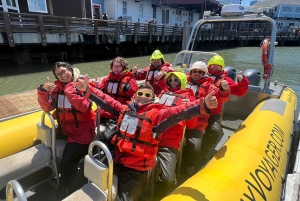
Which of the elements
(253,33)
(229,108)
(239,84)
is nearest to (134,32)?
(229,108)

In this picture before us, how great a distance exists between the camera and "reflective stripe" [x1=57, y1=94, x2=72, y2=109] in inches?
85.9

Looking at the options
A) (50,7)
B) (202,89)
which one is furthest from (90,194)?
(50,7)

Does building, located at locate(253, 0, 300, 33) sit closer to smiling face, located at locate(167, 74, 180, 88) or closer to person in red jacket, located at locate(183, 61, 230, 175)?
person in red jacket, located at locate(183, 61, 230, 175)

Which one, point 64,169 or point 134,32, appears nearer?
point 64,169

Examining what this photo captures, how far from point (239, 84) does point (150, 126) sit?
1651mm

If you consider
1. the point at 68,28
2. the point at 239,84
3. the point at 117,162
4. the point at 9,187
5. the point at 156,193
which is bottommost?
the point at 156,193

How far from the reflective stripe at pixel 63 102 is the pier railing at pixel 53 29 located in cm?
847

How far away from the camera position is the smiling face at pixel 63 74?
2.20m

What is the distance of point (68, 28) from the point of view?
10.7 m

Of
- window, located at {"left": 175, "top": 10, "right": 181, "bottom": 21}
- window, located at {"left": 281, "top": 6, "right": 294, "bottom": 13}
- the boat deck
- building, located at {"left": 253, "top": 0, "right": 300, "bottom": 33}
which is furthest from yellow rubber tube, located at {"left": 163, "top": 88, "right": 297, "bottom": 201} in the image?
window, located at {"left": 281, "top": 6, "right": 294, "bottom": 13}

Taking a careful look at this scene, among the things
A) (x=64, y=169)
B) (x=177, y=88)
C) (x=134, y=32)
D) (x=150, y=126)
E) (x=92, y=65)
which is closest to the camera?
(x=150, y=126)

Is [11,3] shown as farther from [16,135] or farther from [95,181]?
[95,181]

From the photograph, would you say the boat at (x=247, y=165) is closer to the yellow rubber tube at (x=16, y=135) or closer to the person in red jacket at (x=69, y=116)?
the yellow rubber tube at (x=16, y=135)

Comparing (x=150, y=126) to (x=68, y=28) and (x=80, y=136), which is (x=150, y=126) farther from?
(x=68, y=28)
